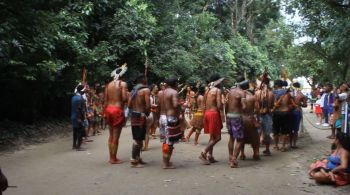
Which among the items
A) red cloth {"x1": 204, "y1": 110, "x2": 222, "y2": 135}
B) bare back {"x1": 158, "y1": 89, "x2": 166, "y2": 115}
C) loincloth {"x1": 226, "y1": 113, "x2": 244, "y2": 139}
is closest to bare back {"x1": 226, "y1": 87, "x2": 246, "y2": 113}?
loincloth {"x1": 226, "y1": 113, "x2": 244, "y2": 139}

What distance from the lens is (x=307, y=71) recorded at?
3631 cm

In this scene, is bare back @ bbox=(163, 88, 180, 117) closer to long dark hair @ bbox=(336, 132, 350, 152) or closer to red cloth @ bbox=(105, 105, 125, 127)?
red cloth @ bbox=(105, 105, 125, 127)

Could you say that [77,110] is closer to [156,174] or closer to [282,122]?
[156,174]

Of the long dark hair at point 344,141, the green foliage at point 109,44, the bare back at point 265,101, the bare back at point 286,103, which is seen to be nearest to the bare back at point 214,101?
the bare back at point 265,101

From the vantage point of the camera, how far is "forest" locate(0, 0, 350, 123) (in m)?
10.9

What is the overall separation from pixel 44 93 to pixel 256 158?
848 cm

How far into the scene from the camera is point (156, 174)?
27.2ft

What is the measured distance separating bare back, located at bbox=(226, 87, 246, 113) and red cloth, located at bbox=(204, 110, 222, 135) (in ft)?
0.88

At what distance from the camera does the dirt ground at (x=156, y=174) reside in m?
7.08

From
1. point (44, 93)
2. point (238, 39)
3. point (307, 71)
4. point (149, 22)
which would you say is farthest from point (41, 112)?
point (307, 71)

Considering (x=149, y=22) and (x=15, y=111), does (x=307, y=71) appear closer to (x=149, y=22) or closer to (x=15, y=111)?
(x=149, y=22)

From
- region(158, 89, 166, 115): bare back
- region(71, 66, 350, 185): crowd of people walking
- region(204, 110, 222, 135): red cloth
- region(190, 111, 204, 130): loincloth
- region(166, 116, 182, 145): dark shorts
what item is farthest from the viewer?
region(190, 111, 204, 130): loincloth

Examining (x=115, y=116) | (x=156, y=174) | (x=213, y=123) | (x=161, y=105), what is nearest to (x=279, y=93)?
(x=213, y=123)

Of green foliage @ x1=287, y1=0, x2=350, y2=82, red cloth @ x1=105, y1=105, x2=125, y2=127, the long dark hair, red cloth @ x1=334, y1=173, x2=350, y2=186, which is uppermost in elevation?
green foliage @ x1=287, y1=0, x2=350, y2=82
